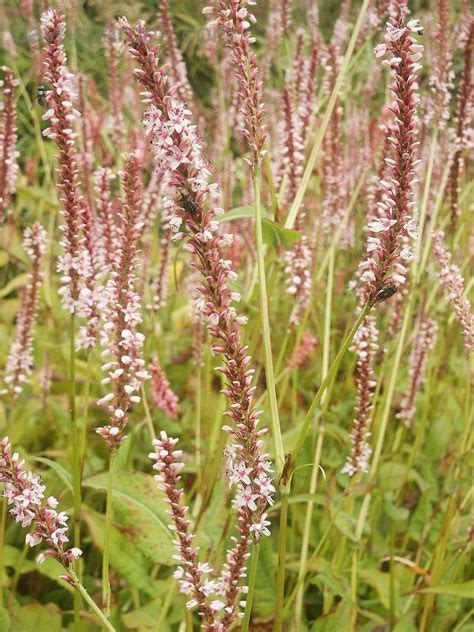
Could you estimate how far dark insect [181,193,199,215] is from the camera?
34.4 inches

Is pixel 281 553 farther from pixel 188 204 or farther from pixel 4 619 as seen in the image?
pixel 4 619

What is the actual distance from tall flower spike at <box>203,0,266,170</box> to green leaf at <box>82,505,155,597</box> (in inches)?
39.0

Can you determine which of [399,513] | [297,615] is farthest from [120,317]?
[399,513]

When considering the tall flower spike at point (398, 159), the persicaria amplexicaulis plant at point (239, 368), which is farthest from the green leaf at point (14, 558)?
the tall flower spike at point (398, 159)

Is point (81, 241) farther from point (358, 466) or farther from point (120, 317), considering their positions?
point (358, 466)

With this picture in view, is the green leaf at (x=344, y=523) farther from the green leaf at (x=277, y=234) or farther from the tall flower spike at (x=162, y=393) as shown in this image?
the green leaf at (x=277, y=234)

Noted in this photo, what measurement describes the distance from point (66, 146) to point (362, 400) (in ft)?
2.55

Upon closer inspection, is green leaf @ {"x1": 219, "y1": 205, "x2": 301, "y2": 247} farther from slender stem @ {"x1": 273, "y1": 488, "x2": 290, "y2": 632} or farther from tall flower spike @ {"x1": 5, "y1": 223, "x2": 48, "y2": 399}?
tall flower spike @ {"x1": 5, "y1": 223, "x2": 48, "y2": 399}

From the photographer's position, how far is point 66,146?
46.9 inches

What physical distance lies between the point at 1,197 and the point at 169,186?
87cm

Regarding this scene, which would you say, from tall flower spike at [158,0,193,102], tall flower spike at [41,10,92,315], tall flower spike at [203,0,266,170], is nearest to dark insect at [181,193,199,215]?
tall flower spike at [203,0,266,170]

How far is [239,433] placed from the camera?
0.97 m

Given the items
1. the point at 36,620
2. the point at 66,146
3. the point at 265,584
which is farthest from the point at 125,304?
the point at 265,584

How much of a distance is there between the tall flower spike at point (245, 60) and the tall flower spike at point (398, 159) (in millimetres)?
185
